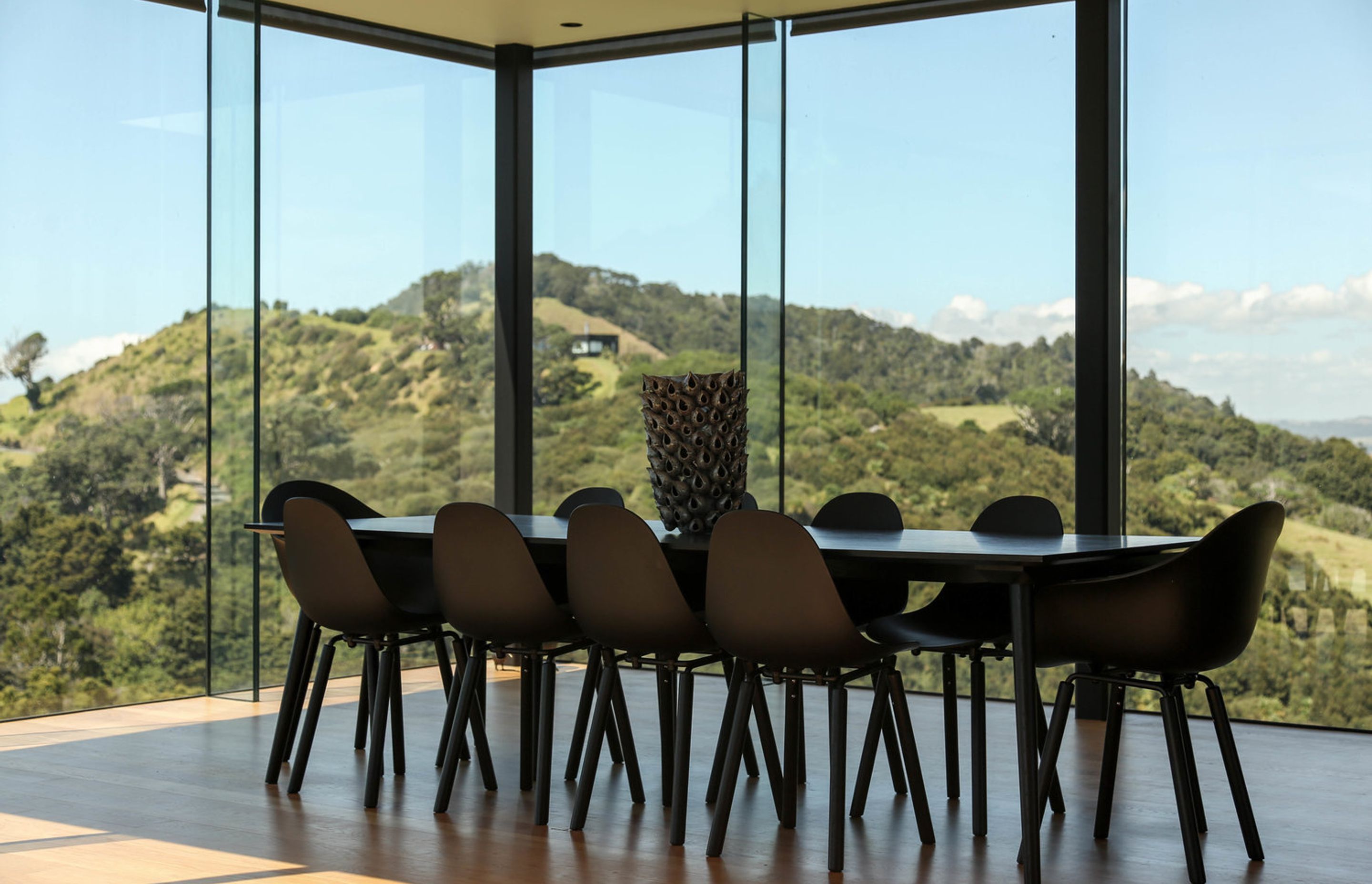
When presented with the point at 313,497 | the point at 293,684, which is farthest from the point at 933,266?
the point at 293,684

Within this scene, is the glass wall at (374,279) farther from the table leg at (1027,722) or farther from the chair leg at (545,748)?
the table leg at (1027,722)

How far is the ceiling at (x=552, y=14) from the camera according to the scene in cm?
657

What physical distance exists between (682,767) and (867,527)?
1363 mm

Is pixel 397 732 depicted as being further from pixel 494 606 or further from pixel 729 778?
pixel 729 778

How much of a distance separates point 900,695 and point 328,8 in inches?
174

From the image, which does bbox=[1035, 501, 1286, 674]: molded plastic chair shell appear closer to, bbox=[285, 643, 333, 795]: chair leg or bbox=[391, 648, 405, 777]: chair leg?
bbox=[391, 648, 405, 777]: chair leg

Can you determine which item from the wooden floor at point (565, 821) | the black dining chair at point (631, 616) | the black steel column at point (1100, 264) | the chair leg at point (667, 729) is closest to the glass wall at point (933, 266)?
the black steel column at point (1100, 264)

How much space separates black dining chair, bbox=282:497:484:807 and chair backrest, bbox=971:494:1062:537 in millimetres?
1764

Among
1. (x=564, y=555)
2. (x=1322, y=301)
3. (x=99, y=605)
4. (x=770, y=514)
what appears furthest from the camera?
(x=99, y=605)

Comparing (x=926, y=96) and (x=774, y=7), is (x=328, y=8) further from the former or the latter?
(x=926, y=96)

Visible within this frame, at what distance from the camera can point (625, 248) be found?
725 cm

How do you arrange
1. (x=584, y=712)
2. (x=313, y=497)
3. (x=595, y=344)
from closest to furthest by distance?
(x=584, y=712), (x=313, y=497), (x=595, y=344)

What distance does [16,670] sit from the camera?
6.01m

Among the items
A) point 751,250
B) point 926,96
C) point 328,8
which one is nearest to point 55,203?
point 328,8
